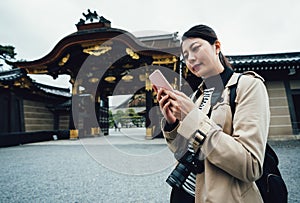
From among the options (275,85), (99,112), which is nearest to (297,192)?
(275,85)

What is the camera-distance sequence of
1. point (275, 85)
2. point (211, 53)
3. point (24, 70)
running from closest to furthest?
1. point (211, 53)
2. point (275, 85)
3. point (24, 70)

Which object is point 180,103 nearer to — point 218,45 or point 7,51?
point 218,45

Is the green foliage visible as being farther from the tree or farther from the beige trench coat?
the beige trench coat

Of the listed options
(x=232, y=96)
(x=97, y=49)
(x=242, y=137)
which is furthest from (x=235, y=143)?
(x=97, y=49)

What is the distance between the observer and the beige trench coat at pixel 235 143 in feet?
1.98

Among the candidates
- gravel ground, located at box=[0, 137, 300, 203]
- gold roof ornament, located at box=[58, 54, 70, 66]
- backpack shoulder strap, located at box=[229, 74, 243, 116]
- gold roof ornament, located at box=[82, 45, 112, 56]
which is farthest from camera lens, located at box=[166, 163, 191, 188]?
gold roof ornament, located at box=[58, 54, 70, 66]

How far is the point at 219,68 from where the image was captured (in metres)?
0.86

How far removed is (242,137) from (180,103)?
0.23 meters

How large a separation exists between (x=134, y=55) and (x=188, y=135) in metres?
6.94

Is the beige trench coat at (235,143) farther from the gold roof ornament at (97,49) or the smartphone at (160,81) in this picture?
the gold roof ornament at (97,49)

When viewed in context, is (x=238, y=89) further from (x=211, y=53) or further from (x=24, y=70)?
(x=24, y=70)

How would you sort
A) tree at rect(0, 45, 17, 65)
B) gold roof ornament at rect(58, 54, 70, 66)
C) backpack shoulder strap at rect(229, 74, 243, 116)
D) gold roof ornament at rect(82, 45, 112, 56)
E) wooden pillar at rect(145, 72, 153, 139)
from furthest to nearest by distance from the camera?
tree at rect(0, 45, 17, 65)
gold roof ornament at rect(58, 54, 70, 66)
wooden pillar at rect(145, 72, 153, 139)
gold roof ornament at rect(82, 45, 112, 56)
backpack shoulder strap at rect(229, 74, 243, 116)

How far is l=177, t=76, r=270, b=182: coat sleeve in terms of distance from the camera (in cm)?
60

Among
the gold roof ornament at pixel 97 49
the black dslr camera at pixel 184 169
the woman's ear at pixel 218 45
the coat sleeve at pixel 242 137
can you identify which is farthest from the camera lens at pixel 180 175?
the gold roof ornament at pixel 97 49
